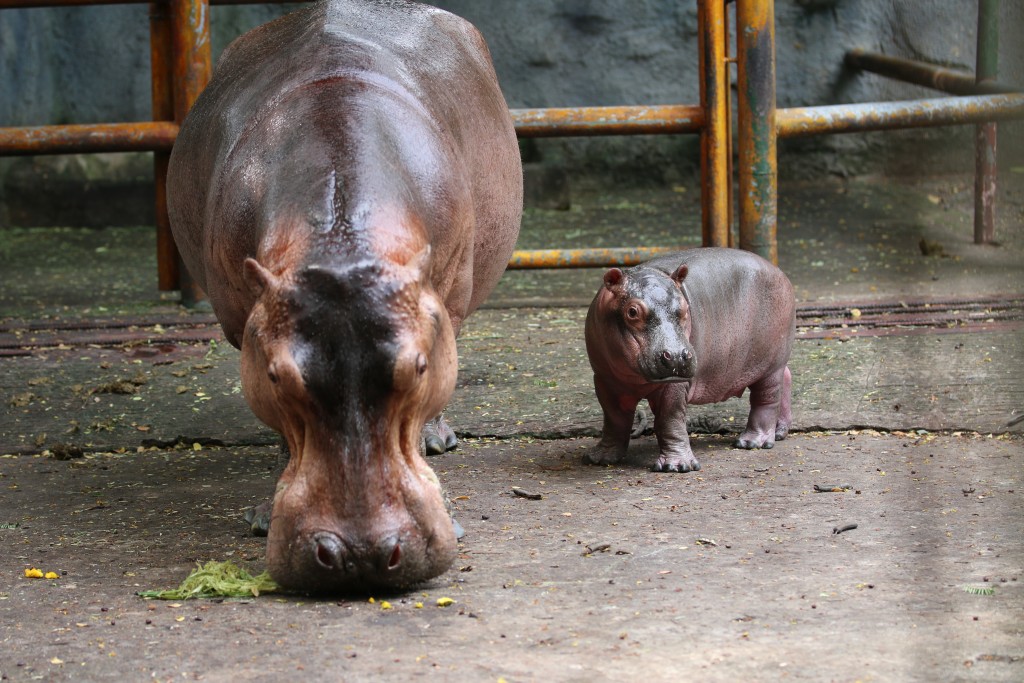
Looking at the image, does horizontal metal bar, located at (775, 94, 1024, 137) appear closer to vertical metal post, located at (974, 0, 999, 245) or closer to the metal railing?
the metal railing

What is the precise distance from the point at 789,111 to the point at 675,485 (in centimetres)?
273

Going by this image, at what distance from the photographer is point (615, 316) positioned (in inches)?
145

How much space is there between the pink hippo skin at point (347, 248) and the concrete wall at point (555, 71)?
5144 mm

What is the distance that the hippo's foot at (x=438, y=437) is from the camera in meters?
3.92

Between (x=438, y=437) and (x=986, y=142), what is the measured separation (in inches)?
148

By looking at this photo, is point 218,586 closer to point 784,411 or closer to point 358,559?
point 358,559

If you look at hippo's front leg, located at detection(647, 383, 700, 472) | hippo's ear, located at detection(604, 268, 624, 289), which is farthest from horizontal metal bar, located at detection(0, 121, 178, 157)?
hippo's front leg, located at detection(647, 383, 700, 472)

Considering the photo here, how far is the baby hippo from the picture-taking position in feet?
11.9

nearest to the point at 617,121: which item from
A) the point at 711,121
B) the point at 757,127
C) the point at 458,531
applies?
the point at 711,121

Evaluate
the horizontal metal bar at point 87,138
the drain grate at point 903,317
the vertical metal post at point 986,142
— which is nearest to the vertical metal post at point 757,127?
the drain grate at point 903,317

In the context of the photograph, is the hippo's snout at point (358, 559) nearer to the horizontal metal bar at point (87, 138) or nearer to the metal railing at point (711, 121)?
the metal railing at point (711, 121)

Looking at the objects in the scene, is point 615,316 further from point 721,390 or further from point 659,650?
point 659,650

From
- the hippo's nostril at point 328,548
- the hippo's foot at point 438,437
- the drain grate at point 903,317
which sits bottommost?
the drain grate at point 903,317

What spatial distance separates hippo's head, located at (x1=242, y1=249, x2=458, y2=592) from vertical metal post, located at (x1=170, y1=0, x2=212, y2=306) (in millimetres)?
3525
